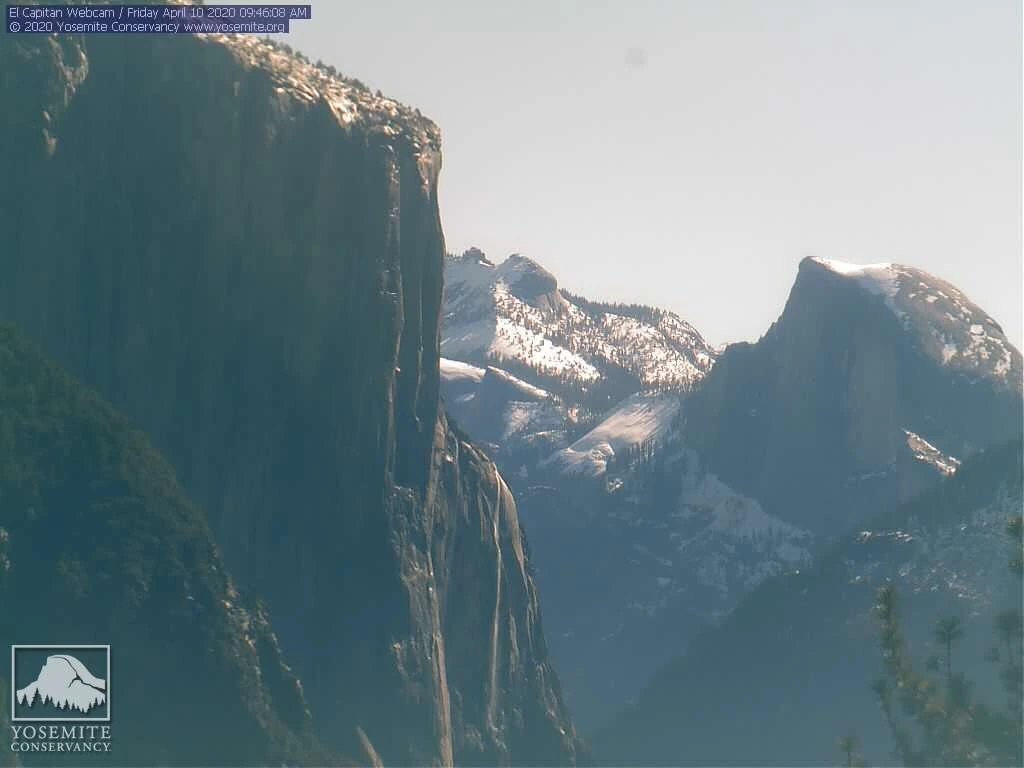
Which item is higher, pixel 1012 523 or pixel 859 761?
pixel 1012 523

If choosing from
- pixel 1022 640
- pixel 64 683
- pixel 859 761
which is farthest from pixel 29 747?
pixel 1022 640

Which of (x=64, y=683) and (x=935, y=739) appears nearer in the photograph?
(x=935, y=739)

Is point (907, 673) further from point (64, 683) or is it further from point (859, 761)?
point (64, 683)

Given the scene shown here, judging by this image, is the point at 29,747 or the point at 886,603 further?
the point at 29,747

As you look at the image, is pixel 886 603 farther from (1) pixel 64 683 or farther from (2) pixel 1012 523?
(1) pixel 64 683

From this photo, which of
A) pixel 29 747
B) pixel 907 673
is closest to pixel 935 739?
pixel 907 673

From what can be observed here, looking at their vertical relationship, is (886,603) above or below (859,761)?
above

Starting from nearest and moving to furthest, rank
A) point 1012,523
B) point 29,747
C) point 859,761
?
1. point 1012,523
2. point 859,761
3. point 29,747

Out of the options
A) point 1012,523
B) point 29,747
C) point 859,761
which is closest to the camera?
point 1012,523

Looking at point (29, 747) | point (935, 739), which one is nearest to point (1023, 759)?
point (935, 739)
